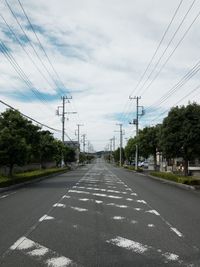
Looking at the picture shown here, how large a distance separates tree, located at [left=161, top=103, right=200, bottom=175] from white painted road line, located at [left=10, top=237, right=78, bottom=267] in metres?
24.2

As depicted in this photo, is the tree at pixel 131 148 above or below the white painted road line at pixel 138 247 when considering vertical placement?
above

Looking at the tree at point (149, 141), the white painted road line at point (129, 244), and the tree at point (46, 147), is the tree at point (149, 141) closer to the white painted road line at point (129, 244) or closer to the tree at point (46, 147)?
the tree at point (46, 147)

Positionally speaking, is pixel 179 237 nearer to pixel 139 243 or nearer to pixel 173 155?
pixel 139 243

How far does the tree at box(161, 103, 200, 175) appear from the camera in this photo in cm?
3141

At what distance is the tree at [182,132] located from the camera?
31406 millimetres

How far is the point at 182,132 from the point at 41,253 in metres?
25.4

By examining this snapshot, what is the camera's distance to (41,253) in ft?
24.7

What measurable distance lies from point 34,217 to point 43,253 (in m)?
4.88

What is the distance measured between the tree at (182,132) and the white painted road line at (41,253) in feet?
79.3

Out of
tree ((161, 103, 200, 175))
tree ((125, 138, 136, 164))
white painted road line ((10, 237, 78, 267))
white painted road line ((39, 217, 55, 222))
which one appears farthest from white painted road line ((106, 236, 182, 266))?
tree ((125, 138, 136, 164))

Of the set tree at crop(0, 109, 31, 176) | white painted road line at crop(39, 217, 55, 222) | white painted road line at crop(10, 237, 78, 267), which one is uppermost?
tree at crop(0, 109, 31, 176)

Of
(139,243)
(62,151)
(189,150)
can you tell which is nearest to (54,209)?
(139,243)

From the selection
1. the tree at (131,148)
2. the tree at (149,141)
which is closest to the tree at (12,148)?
the tree at (149,141)

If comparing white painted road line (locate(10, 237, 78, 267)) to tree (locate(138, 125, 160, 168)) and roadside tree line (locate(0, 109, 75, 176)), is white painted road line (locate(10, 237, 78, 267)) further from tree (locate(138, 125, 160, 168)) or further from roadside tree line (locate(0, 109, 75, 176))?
tree (locate(138, 125, 160, 168))
